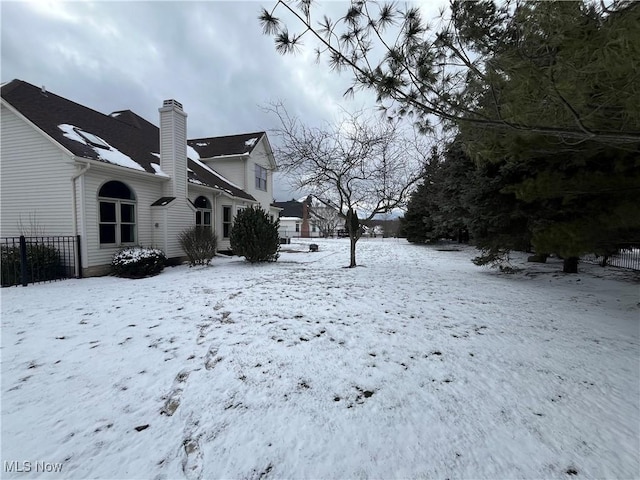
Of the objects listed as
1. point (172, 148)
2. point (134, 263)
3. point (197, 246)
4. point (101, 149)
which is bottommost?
point (134, 263)

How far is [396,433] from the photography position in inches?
81.1

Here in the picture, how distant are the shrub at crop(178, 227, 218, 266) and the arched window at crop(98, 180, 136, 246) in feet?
5.23

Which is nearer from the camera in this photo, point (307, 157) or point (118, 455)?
point (118, 455)

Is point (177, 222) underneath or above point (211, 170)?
underneath

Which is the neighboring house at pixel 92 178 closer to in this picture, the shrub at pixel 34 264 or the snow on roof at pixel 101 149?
the snow on roof at pixel 101 149

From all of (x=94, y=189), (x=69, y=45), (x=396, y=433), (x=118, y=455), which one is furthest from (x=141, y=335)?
(x=69, y=45)

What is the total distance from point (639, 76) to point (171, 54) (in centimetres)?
1111

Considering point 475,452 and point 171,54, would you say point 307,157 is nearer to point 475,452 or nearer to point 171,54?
point 171,54

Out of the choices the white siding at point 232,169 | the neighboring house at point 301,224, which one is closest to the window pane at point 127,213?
the white siding at point 232,169

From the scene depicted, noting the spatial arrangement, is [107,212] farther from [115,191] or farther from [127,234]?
[127,234]

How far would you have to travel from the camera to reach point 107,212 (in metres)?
8.78

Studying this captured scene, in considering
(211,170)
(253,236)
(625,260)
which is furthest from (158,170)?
(625,260)

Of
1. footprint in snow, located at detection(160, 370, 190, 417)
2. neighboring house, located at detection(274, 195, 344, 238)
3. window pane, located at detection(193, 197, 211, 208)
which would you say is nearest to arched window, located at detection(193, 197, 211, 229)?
window pane, located at detection(193, 197, 211, 208)

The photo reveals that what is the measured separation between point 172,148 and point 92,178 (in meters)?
3.09
